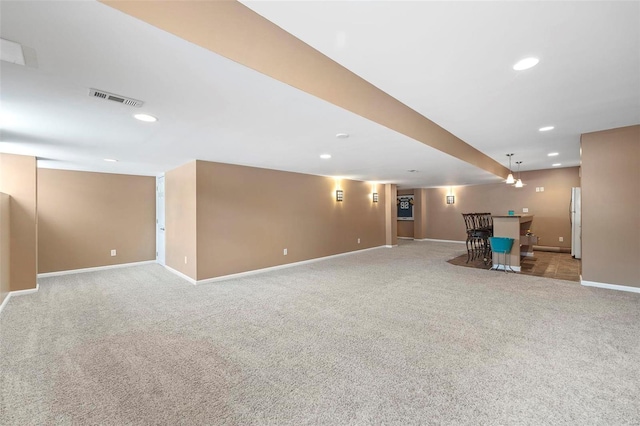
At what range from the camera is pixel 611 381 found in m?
1.96

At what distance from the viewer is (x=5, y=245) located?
3.98 m

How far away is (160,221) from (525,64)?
733 cm

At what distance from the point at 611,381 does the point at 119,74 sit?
416 cm

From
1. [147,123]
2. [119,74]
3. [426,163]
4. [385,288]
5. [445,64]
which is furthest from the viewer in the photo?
[426,163]

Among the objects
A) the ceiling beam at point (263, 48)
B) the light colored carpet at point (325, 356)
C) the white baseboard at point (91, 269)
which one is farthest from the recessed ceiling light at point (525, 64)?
the white baseboard at point (91, 269)

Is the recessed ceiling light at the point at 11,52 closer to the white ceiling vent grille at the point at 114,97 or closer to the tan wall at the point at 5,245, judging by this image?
the white ceiling vent grille at the point at 114,97

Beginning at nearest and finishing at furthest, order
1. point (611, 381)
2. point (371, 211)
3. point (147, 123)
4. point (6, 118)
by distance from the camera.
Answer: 1. point (611, 381)
2. point (6, 118)
3. point (147, 123)
4. point (371, 211)

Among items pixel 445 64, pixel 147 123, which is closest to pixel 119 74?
pixel 147 123

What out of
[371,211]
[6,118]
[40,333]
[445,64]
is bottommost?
[40,333]

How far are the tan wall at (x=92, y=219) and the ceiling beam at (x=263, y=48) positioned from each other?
6.37 metres

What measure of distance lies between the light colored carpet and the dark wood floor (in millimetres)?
1002

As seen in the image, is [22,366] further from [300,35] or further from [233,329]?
[300,35]

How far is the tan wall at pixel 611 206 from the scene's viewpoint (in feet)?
13.1

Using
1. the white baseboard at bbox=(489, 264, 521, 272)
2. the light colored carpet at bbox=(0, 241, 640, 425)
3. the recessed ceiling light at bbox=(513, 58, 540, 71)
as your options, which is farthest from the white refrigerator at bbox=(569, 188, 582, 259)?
the recessed ceiling light at bbox=(513, 58, 540, 71)
